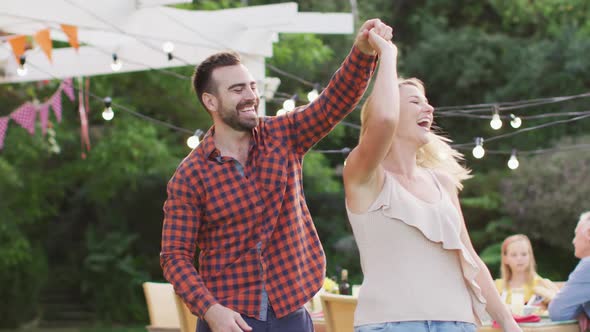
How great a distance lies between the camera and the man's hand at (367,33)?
8.16 feet

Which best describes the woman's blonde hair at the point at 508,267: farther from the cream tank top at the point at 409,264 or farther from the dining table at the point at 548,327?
the cream tank top at the point at 409,264

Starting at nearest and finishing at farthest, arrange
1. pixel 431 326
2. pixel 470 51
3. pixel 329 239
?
pixel 431 326 → pixel 329 239 → pixel 470 51

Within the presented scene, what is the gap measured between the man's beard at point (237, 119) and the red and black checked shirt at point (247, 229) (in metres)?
0.08

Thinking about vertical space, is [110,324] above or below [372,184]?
below

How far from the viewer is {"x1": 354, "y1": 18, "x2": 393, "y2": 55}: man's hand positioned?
2.49 metres

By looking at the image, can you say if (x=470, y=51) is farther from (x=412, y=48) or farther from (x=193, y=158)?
(x=193, y=158)

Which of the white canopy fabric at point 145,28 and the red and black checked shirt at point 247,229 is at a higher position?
the white canopy fabric at point 145,28

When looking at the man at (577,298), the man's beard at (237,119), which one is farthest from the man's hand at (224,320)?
the man at (577,298)

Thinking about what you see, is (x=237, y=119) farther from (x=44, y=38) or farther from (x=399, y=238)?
(x=44, y=38)

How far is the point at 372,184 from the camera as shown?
259 centimetres

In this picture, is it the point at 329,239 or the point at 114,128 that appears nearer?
the point at 114,128

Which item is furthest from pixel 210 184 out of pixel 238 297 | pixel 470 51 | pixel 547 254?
pixel 470 51

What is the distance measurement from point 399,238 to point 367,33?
534mm

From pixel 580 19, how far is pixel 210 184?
47.7 feet
